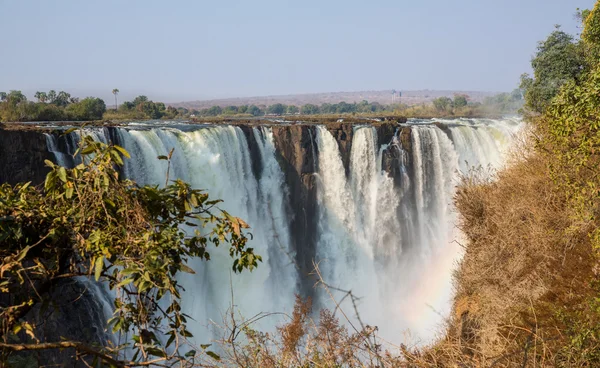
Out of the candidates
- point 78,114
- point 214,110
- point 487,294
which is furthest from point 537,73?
point 214,110

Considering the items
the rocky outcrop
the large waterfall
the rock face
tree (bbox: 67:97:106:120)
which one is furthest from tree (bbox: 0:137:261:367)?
tree (bbox: 67:97:106:120)

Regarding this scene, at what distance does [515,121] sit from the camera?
24.0 m

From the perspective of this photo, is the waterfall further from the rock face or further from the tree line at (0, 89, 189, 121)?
the tree line at (0, 89, 189, 121)

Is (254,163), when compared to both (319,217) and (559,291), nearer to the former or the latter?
(319,217)

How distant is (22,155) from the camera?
11336 mm

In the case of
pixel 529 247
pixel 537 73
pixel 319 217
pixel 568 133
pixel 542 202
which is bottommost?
pixel 319 217

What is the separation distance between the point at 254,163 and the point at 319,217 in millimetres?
3523

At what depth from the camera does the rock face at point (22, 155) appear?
36.2ft

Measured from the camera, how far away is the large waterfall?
49.5 ft

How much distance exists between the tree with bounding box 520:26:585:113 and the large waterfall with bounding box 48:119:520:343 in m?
2.82

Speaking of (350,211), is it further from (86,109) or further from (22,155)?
(86,109)

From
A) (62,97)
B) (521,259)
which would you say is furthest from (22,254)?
(62,97)

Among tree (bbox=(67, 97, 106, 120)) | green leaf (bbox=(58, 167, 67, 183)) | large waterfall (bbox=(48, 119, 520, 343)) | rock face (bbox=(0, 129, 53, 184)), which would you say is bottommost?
large waterfall (bbox=(48, 119, 520, 343))

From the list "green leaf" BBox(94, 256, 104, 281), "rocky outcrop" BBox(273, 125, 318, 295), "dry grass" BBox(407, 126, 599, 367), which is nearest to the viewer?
"green leaf" BBox(94, 256, 104, 281)
